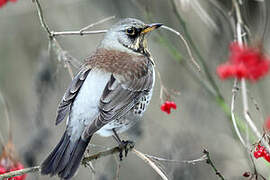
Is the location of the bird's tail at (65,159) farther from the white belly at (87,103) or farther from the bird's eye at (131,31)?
the bird's eye at (131,31)

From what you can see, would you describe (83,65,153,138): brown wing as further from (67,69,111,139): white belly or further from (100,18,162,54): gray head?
(100,18,162,54): gray head

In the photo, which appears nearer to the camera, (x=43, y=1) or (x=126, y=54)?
(x=126, y=54)

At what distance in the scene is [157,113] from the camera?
6957 mm

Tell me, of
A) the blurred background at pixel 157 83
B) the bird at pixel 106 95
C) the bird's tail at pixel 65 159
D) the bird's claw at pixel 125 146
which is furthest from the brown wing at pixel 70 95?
the blurred background at pixel 157 83

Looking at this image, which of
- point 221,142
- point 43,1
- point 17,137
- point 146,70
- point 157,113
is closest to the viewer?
point 146,70

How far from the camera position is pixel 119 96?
396cm

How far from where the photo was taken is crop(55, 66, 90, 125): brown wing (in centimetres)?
378

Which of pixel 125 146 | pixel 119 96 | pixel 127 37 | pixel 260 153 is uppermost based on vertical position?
pixel 127 37

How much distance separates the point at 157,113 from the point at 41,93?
290 cm

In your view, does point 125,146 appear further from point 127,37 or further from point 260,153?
point 260,153

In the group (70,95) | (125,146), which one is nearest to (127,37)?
(70,95)

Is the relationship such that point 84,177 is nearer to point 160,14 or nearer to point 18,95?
point 18,95

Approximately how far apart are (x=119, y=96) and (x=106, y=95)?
140mm

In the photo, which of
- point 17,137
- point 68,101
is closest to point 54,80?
point 68,101
